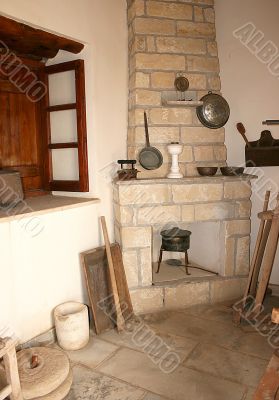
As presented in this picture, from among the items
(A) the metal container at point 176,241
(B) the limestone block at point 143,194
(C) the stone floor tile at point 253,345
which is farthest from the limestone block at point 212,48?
(C) the stone floor tile at point 253,345

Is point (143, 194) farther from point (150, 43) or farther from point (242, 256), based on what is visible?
point (150, 43)

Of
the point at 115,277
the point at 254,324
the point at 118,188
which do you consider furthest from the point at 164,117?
the point at 254,324

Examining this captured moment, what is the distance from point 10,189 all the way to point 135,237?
109cm

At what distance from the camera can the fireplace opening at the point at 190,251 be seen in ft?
10.3

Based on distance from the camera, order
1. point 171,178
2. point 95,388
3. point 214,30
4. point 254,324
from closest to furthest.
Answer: point 95,388 → point 254,324 → point 171,178 → point 214,30

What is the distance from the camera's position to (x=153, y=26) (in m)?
2.94

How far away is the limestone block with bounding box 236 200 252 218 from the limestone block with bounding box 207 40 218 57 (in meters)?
1.40

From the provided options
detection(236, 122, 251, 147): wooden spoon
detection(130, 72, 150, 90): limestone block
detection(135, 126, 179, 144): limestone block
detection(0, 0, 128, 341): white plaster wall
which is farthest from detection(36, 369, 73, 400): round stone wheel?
detection(236, 122, 251, 147): wooden spoon

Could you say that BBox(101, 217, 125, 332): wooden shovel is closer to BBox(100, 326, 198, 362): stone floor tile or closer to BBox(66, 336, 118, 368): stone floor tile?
BBox(100, 326, 198, 362): stone floor tile

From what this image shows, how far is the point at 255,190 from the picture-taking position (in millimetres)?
3283

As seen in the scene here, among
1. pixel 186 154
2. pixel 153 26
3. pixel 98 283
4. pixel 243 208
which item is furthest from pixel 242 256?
pixel 153 26

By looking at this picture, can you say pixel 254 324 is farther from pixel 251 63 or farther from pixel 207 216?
pixel 251 63

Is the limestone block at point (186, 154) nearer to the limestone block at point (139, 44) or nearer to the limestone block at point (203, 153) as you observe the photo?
the limestone block at point (203, 153)

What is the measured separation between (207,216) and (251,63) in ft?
4.95
